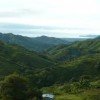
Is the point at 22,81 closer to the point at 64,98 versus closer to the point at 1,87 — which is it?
the point at 1,87

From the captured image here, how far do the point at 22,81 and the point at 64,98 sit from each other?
32.7 m

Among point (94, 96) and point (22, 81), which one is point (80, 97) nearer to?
point (94, 96)

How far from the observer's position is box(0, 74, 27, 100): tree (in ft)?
462

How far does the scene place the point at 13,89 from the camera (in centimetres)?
14175

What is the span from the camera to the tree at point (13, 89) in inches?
5541

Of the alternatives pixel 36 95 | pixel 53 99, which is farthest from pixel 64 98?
pixel 36 95

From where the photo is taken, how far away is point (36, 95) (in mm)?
144125

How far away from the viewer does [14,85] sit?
143250mm

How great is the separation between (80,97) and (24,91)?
139 feet

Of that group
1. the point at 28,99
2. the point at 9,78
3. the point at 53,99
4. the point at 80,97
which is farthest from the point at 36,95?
the point at 80,97

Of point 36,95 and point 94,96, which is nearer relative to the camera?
point 36,95

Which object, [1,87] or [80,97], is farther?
[80,97]

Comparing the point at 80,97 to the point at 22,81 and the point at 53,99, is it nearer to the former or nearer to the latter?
the point at 53,99

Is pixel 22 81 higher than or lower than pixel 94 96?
higher
